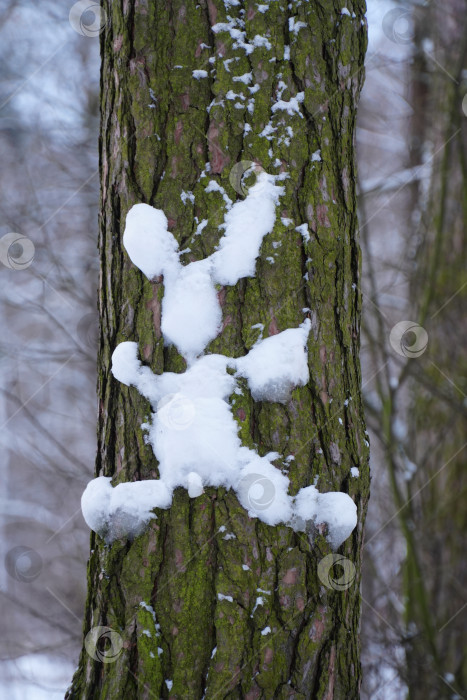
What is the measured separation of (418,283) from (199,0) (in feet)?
7.00

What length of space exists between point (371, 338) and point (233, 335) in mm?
2086

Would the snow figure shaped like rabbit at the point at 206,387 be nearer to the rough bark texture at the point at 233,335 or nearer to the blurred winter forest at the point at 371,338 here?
the rough bark texture at the point at 233,335

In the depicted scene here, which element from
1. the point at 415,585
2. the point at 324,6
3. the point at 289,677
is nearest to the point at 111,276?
the point at 324,6

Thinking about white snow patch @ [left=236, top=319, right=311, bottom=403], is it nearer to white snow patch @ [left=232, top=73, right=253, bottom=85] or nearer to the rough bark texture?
the rough bark texture

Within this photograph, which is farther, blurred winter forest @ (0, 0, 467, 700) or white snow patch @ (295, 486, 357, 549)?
blurred winter forest @ (0, 0, 467, 700)

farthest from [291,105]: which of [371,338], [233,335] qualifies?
[371,338]

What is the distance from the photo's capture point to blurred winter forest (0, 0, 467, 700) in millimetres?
2561

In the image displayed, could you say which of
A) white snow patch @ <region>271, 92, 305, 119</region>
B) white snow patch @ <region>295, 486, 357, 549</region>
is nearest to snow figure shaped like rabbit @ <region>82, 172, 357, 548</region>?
white snow patch @ <region>295, 486, 357, 549</region>

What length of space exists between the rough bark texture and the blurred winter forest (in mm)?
1794

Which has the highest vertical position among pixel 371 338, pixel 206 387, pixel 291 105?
pixel 371 338

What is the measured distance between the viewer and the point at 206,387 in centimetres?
88

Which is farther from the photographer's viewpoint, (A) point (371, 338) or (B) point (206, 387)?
(A) point (371, 338)

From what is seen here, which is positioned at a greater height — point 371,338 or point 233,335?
point 371,338

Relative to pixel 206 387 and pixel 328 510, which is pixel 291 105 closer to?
pixel 206 387
